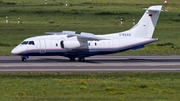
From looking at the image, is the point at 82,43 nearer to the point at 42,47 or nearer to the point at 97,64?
the point at 97,64

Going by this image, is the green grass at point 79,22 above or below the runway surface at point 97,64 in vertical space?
above

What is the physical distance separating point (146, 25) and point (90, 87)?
19.6 metres

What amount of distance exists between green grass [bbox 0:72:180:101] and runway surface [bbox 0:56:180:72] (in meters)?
3.18

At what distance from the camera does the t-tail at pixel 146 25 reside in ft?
152

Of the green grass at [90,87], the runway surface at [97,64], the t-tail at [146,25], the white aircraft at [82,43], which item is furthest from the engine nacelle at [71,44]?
the green grass at [90,87]

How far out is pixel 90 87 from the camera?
2809 centimetres

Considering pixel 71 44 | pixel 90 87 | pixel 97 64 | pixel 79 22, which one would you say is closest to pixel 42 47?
pixel 71 44

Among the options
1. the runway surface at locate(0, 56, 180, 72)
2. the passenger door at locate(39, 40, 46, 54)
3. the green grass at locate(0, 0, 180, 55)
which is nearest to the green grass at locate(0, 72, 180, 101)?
the runway surface at locate(0, 56, 180, 72)

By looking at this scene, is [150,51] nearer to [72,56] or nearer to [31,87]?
[72,56]

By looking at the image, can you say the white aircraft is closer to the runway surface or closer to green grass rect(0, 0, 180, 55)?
the runway surface

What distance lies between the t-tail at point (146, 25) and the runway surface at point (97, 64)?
2.13 meters

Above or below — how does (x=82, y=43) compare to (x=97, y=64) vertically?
above

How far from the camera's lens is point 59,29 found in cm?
6794

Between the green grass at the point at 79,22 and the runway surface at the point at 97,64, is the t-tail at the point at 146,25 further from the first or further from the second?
the green grass at the point at 79,22
